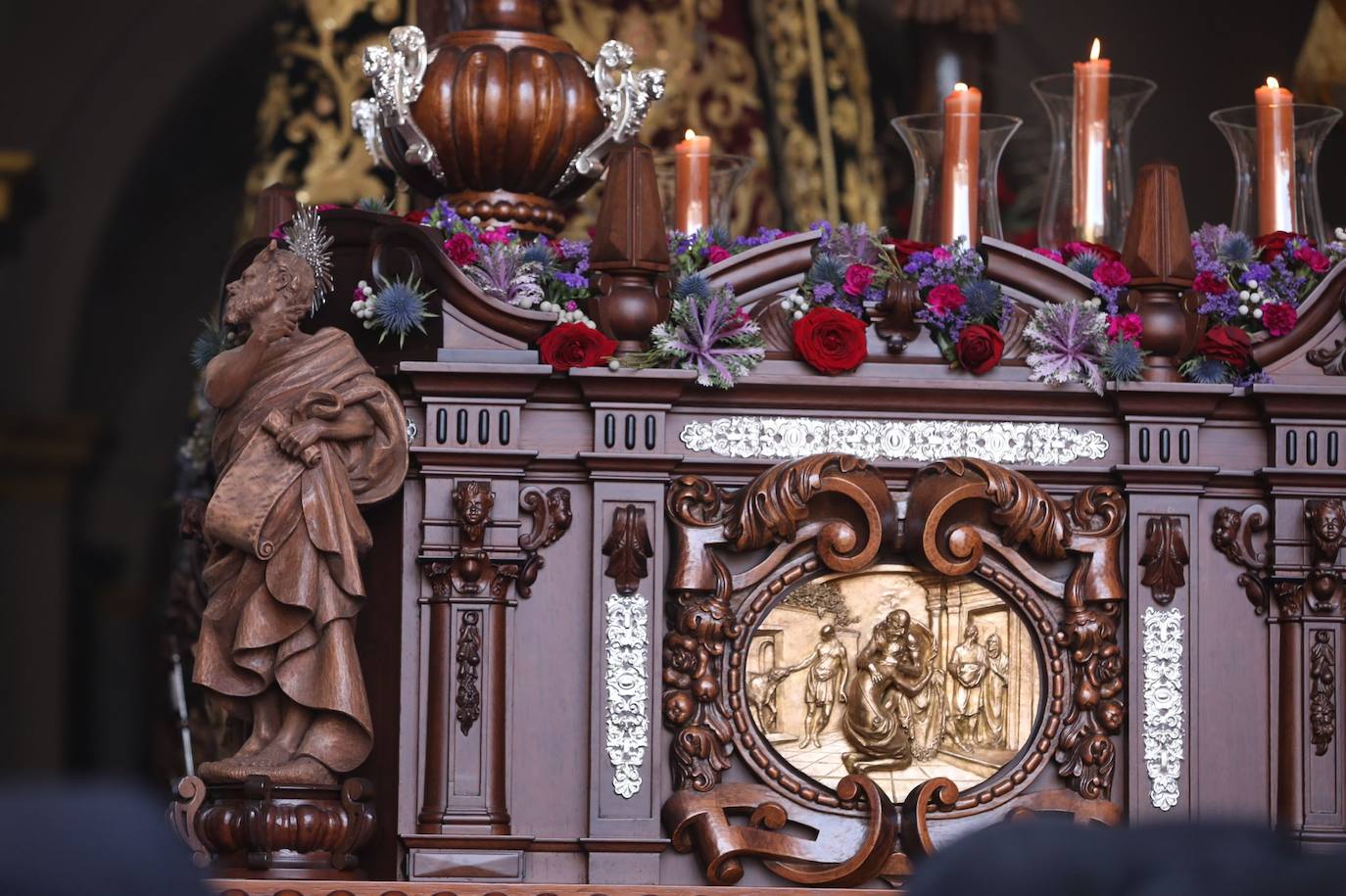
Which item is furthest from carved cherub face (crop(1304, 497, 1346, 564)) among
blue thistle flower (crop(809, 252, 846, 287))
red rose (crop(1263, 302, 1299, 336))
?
blue thistle flower (crop(809, 252, 846, 287))

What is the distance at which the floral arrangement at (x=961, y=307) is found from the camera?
5.48 m

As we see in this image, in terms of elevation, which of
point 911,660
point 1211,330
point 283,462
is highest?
point 1211,330

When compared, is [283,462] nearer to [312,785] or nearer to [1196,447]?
[312,785]

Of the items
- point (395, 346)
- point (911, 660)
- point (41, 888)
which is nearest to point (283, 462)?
point (395, 346)

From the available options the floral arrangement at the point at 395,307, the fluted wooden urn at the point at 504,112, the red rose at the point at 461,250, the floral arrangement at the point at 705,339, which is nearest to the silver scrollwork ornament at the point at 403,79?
the fluted wooden urn at the point at 504,112

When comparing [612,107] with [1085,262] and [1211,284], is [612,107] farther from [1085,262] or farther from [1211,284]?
[1211,284]

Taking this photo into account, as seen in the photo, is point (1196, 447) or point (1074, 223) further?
point (1074, 223)

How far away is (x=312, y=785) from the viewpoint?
17.1 ft

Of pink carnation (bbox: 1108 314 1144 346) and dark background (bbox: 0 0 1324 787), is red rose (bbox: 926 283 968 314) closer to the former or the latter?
pink carnation (bbox: 1108 314 1144 346)

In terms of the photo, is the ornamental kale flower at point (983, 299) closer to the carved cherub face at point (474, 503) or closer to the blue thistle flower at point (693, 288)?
the blue thistle flower at point (693, 288)

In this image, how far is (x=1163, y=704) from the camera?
18.1 ft

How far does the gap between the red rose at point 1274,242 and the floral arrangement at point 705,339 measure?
4.60ft

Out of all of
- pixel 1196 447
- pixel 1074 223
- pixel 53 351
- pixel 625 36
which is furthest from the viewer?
pixel 53 351

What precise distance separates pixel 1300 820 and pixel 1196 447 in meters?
0.96
